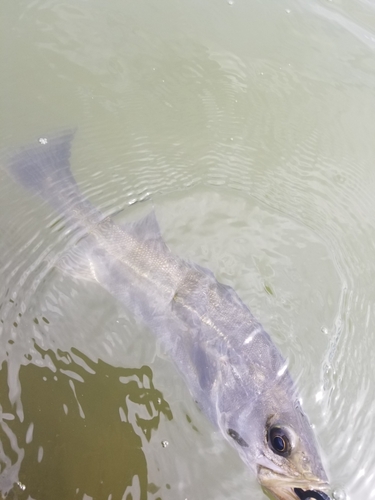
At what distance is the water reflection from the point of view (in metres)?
2.37

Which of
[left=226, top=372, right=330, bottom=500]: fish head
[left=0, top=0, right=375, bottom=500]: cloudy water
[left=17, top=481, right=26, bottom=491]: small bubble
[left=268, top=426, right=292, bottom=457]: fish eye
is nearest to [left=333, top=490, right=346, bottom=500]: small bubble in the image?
[left=0, top=0, right=375, bottom=500]: cloudy water

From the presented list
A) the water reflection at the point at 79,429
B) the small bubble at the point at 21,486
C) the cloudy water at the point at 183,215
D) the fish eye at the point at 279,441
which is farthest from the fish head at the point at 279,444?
the small bubble at the point at 21,486

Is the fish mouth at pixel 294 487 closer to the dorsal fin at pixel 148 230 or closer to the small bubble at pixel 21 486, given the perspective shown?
the small bubble at pixel 21 486

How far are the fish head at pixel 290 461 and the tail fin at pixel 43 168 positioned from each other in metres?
2.07

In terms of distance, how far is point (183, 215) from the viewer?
141 inches

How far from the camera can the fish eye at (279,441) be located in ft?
7.85

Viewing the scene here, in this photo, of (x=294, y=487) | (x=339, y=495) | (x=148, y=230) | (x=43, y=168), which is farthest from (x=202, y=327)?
(x=43, y=168)

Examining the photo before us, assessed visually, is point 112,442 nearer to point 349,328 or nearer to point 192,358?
point 192,358

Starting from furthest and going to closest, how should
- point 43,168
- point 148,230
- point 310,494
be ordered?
point 43,168
point 148,230
point 310,494

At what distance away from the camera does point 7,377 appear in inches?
103

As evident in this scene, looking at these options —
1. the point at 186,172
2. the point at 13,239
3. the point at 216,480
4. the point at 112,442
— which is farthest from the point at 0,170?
the point at 216,480

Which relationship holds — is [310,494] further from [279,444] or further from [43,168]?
[43,168]

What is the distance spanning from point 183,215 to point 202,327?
3.40ft

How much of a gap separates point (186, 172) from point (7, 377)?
2.04 metres
